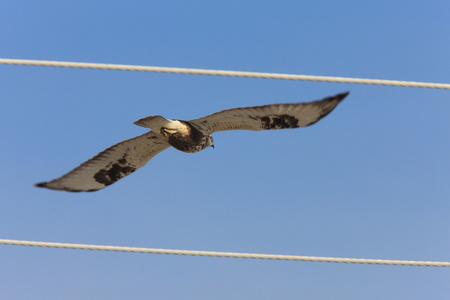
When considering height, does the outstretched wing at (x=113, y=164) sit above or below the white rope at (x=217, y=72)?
below

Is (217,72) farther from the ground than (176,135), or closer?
farther from the ground

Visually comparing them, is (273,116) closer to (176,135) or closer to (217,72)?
(176,135)

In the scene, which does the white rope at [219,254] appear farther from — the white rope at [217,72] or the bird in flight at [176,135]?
the bird in flight at [176,135]

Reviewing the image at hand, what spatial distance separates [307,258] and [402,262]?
1227mm

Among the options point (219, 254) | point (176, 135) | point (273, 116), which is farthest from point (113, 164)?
point (219, 254)

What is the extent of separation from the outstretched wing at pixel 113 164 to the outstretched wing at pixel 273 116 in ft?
5.86

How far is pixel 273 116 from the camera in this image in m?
9.23

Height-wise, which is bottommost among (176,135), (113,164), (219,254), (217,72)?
(219,254)

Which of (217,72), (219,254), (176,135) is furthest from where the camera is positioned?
(176,135)

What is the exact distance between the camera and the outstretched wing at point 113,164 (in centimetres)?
1148

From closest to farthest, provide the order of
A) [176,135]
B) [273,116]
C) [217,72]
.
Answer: [217,72] < [273,116] < [176,135]

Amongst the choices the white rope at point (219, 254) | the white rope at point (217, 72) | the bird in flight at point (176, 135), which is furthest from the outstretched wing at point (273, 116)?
the white rope at point (219, 254)

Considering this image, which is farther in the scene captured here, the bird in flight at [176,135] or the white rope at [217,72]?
the bird in flight at [176,135]

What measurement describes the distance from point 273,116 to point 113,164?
14.3 feet
